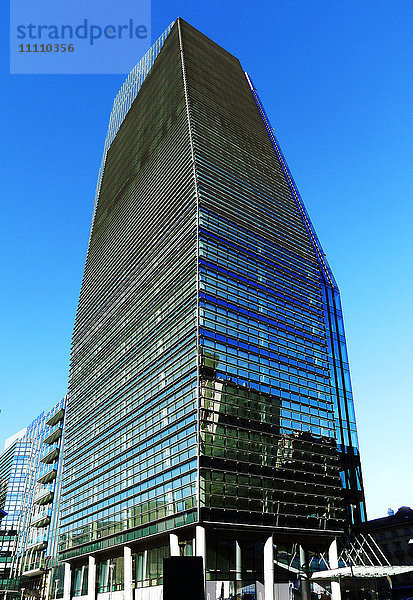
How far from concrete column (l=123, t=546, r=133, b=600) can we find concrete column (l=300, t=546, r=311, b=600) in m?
19.4

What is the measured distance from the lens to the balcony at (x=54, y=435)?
364ft

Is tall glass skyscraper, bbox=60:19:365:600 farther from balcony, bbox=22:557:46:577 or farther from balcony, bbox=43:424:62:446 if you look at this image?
balcony, bbox=22:557:46:577

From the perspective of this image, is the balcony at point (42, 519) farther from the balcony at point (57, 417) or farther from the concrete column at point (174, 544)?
the concrete column at point (174, 544)

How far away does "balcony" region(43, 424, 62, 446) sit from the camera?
11100 centimetres

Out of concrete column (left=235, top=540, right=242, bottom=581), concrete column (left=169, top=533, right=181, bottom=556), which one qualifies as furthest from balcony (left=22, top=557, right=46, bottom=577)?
concrete column (left=235, top=540, right=242, bottom=581)

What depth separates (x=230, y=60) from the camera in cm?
12131

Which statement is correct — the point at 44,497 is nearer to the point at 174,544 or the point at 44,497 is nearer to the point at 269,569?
the point at 174,544

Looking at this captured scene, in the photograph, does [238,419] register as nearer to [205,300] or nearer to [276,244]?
[205,300]

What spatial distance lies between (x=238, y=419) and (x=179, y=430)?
6.47 metres

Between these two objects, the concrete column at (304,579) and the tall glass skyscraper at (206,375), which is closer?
the tall glass skyscraper at (206,375)

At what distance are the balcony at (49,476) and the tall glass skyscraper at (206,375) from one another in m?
19.2

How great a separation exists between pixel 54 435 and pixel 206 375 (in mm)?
70525

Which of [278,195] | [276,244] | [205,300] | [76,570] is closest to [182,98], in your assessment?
[278,195]

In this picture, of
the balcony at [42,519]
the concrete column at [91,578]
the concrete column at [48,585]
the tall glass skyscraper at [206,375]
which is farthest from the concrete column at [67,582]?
the balcony at [42,519]
